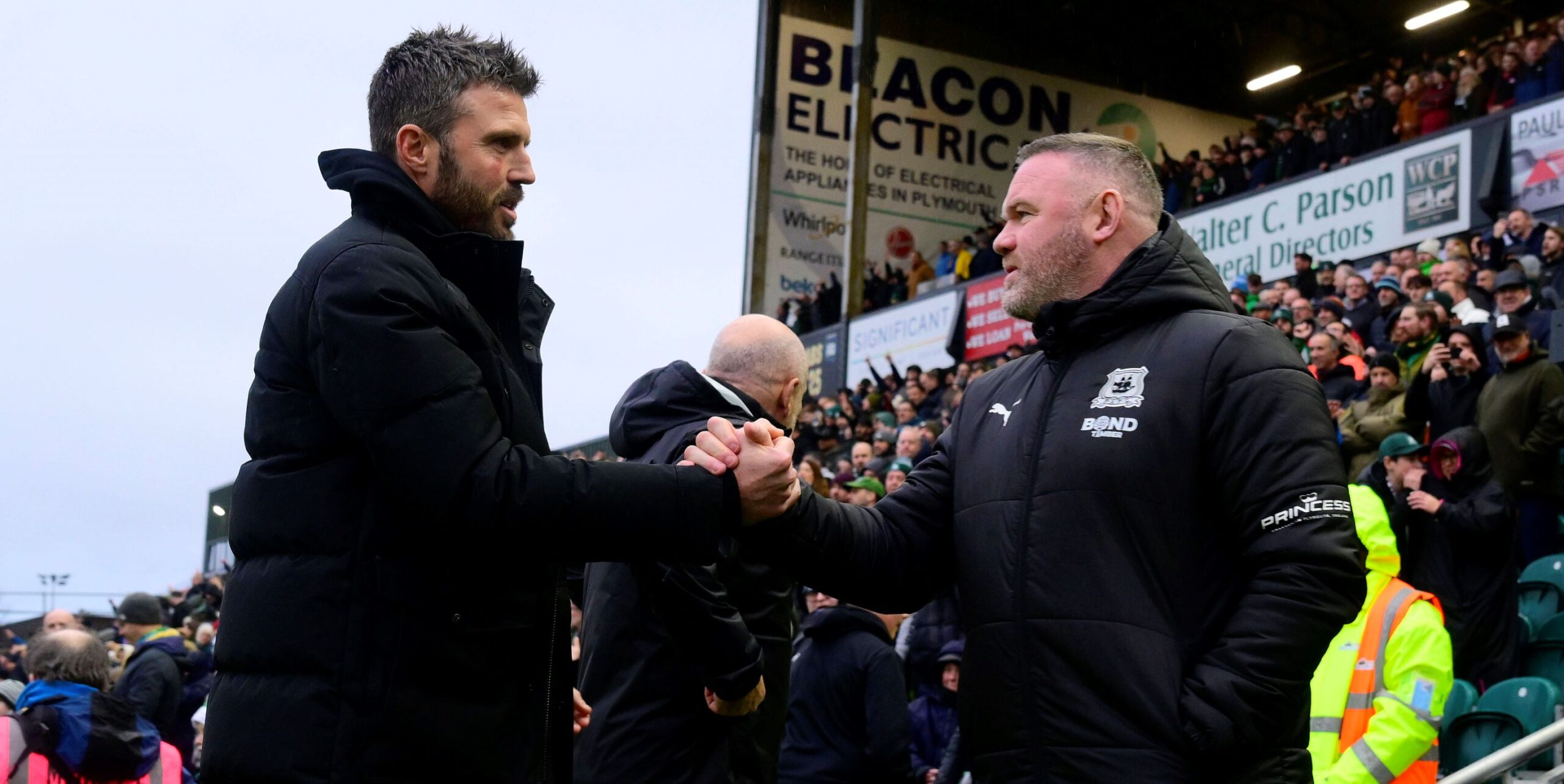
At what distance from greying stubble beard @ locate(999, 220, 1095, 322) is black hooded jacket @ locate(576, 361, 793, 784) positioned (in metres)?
0.84

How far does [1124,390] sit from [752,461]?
660 mm

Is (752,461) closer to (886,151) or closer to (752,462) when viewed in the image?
(752,462)

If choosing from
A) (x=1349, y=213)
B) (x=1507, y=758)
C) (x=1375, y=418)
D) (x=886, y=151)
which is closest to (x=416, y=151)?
(x=1507, y=758)

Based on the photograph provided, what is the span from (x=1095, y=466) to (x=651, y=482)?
0.76 metres

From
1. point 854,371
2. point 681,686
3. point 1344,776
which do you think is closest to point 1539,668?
point 1344,776

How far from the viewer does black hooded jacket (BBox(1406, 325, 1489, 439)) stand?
8188mm

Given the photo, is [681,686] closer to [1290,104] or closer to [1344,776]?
[1344,776]

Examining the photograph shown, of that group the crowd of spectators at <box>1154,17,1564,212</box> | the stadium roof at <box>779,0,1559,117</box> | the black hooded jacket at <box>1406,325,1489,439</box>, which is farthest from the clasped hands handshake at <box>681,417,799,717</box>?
the stadium roof at <box>779,0,1559,117</box>

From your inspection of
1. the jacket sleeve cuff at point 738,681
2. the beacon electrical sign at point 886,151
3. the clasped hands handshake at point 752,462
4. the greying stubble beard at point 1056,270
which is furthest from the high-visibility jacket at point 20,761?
the beacon electrical sign at point 886,151

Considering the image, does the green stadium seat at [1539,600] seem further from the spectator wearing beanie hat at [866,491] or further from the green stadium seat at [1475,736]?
the spectator wearing beanie hat at [866,491]

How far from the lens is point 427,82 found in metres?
2.46

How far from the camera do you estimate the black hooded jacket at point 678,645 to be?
12.0 ft

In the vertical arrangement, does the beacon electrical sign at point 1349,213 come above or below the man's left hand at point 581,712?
above

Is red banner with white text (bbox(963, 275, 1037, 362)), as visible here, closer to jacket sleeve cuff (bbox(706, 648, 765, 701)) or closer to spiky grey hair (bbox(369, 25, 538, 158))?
jacket sleeve cuff (bbox(706, 648, 765, 701))
